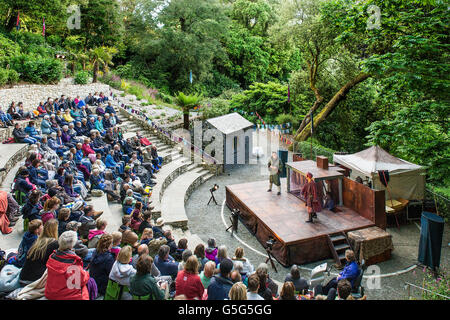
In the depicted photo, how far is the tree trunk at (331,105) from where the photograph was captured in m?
19.0

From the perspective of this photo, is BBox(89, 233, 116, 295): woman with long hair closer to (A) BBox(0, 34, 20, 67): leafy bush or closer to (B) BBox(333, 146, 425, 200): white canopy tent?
(B) BBox(333, 146, 425, 200): white canopy tent

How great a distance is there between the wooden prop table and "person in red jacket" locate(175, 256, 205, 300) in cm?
585

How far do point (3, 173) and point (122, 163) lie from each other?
163 inches

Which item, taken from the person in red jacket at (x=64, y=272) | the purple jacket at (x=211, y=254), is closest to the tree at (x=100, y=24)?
the purple jacket at (x=211, y=254)

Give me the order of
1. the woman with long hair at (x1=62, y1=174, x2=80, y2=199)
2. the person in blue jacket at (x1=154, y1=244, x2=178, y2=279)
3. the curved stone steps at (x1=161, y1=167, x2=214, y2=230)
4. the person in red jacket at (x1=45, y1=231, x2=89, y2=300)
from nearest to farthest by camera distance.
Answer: the person in red jacket at (x1=45, y1=231, x2=89, y2=300) → the person in blue jacket at (x1=154, y1=244, x2=178, y2=279) → the woman with long hair at (x1=62, y1=174, x2=80, y2=199) → the curved stone steps at (x1=161, y1=167, x2=214, y2=230)

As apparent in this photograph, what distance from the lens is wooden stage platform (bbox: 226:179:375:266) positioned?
9328 millimetres

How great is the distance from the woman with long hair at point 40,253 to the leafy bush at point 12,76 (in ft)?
48.0

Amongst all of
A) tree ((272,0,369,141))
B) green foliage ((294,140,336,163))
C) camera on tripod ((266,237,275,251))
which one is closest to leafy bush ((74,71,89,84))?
tree ((272,0,369,141))

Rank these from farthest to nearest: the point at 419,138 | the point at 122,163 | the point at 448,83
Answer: the point at 122,163, the point at 419,138, the point at 448,83

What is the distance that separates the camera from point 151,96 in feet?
87.9

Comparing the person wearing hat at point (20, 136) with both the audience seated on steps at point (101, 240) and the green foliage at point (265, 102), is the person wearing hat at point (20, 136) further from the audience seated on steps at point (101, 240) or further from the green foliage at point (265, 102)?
the green foliage at point (265, 102)

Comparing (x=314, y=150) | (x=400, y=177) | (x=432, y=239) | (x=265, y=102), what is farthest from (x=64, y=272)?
(x=265, y=102)
